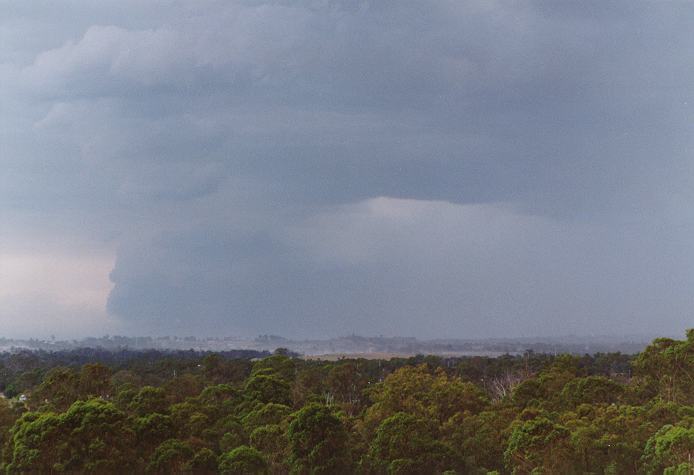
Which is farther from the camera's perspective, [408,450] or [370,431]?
[370,431]

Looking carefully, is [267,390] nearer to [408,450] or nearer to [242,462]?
[242,462]

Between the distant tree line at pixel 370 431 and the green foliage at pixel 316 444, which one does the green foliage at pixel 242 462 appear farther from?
the green foliage at pixel 316 444

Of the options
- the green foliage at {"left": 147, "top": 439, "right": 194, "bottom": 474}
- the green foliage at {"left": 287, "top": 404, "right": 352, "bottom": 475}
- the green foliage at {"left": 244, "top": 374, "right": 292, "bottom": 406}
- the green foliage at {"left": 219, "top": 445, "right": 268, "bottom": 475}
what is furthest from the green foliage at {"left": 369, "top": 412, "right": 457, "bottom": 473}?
the green foliage at {"left": 244, "top": 374, "right": 292, "bottom": 406}

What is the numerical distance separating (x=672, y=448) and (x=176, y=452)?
26.8 metres

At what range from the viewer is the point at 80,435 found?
3938cm

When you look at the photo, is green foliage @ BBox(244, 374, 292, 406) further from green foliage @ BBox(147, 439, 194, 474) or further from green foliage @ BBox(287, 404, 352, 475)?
green foliage @ BBox(147, 439, 194, 474)

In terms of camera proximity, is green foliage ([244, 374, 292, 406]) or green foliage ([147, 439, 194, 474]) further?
green foliage ([244, 374, 292, 406])

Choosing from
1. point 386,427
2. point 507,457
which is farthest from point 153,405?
point 507,457

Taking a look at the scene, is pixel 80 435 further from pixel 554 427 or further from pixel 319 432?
pixel 554 427

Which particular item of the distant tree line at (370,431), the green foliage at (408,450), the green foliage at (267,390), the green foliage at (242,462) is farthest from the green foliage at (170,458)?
the green foliage at (267,390)

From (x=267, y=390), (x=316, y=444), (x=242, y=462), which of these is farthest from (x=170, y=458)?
(x=267, y=390)

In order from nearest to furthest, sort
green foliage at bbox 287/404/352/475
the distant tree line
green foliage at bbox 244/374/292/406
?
1. the distant tree line
2. green foliage at bbox 287/404/352/475
3. green foliage at bbox 244/374/292/406

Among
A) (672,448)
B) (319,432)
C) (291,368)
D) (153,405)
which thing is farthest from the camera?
(291,368)

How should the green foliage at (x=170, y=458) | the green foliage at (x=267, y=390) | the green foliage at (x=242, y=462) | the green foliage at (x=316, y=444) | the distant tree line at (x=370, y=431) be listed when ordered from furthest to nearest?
the green foliage at (x=267, y=390) < the green foliage at (x=316, y=444) < the green foliage at (x=170, y=458) < the green foliage at (x=242, y=462) < the distant tree line at (x=370, y=431)
